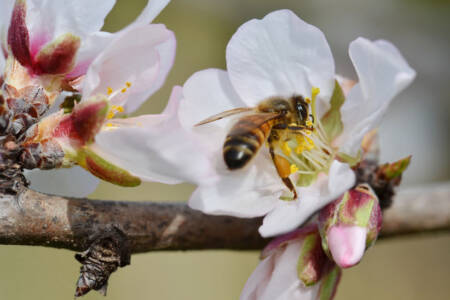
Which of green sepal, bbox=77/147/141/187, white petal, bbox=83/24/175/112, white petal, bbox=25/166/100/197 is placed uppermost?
white petal, bbox=83/24/175/112

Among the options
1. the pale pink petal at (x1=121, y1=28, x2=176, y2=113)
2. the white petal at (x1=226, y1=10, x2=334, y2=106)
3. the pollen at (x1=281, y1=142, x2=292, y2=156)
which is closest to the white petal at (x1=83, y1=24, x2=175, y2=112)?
the pale pink petal at (x1=121, y1=28, x2=176, y2=113)

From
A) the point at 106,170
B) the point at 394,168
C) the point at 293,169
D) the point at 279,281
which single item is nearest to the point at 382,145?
the point at 394,168

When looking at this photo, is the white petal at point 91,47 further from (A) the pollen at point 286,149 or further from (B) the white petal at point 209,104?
(A) the pollen at point 286,149

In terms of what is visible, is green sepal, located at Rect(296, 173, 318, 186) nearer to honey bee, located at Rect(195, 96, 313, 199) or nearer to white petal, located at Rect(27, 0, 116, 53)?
honey bee, located at Rect(195, 96, 313, 199)

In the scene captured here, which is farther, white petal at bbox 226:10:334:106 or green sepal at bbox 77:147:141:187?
white petal at bbox 226:10:334:106

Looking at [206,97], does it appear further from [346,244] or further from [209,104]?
[346,244]

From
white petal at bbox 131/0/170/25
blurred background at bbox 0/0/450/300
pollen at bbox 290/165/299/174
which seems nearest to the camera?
white petal at bbox 131/0/170/25
